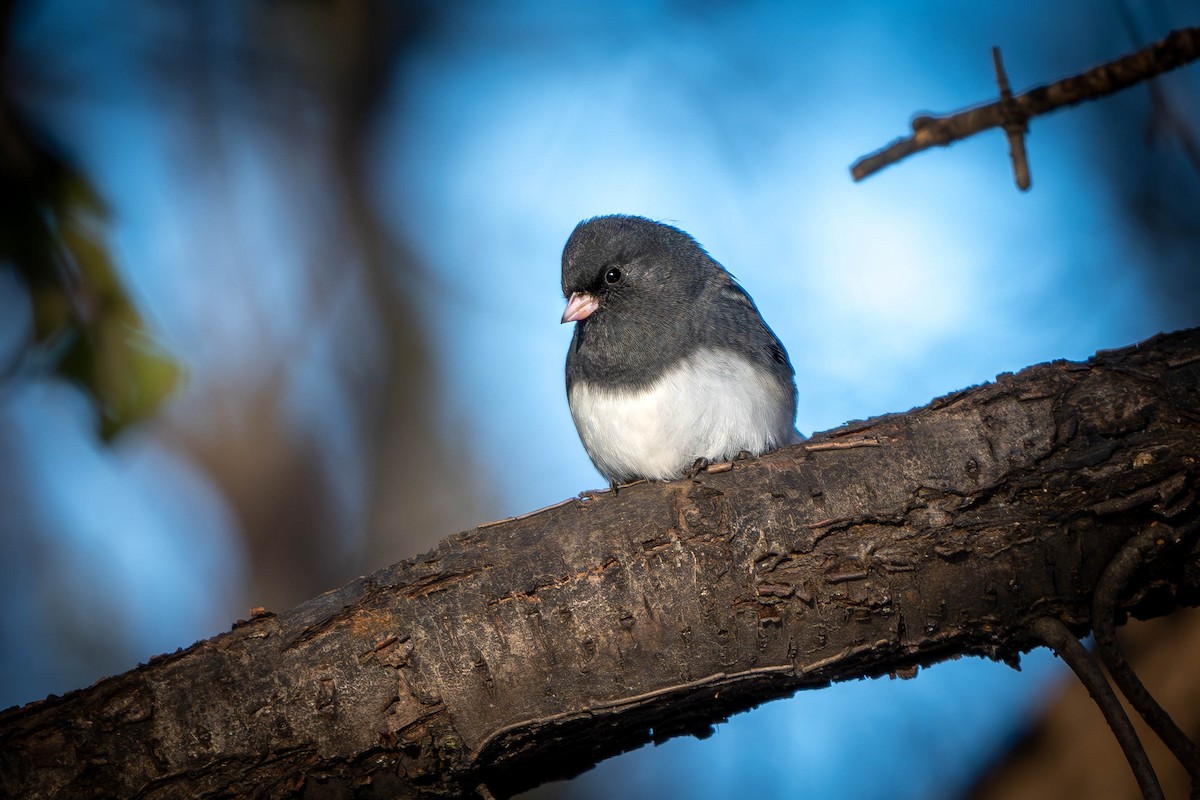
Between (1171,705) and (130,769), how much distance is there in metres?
2.79

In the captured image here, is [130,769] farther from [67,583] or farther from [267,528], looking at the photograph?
[67,583]

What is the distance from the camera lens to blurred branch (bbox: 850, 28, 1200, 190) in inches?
54.1

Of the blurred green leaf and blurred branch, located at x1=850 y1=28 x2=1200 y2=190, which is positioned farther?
the blurred green leaf

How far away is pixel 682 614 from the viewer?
81.4 inches

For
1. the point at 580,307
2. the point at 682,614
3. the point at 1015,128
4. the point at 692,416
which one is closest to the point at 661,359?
the point at 692,416

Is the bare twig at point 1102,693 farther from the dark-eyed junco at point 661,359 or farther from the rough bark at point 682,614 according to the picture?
the dark-eyed junco at point 661,359

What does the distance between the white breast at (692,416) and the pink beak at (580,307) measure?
12.1 inches

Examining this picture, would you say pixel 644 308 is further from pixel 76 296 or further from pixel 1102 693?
pixel 1102 693

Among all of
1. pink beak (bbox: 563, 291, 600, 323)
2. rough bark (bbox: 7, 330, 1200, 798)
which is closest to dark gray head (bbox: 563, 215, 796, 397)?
pink beak (bbox: 563, 291, 600, 323)

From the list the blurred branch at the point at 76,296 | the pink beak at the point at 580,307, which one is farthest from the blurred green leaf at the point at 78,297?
the pink beak at the point at 580,307

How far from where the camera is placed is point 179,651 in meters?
2.10

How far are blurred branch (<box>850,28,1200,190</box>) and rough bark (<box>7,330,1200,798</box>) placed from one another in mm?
823

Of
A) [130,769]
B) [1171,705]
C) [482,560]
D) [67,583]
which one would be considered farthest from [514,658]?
[67,583]

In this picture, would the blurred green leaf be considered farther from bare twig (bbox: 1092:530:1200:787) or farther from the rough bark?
bare twig (bbox: 1092:530:1200:787)
